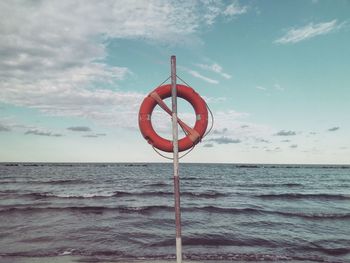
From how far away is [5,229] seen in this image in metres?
9.73

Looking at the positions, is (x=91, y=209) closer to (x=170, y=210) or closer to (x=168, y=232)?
(x=170, y=210)

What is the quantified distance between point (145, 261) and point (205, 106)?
3.56 meters

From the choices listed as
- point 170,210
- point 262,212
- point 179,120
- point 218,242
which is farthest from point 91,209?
point 179,120

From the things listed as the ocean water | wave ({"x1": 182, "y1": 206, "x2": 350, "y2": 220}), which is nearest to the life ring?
the ocean water

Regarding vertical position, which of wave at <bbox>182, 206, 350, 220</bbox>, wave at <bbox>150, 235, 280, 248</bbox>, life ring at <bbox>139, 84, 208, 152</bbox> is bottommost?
wave at <bbox>182, 206, 350, 220</bbox>

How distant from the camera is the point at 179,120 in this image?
4719 mm

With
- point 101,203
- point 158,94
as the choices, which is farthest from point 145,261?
point 101,203

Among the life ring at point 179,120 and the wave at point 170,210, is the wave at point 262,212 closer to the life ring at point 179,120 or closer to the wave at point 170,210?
the wave at point 170,210

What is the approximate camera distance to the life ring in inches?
187

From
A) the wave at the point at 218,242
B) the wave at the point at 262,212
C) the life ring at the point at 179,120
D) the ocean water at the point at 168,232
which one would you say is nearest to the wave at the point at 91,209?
the ocean water at the point at 168,232

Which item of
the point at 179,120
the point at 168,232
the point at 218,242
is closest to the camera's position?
the point at 179,120

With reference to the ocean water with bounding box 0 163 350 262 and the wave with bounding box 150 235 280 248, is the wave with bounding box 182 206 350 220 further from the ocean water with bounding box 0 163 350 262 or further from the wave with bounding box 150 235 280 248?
the wave with bounding box 150 235 280 248

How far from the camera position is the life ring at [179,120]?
4746 millimetres

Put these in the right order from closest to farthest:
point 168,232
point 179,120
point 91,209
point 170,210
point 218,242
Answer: point 179,120 → point 218,242 → point 168,232 → point 91,209 → point 170,210
